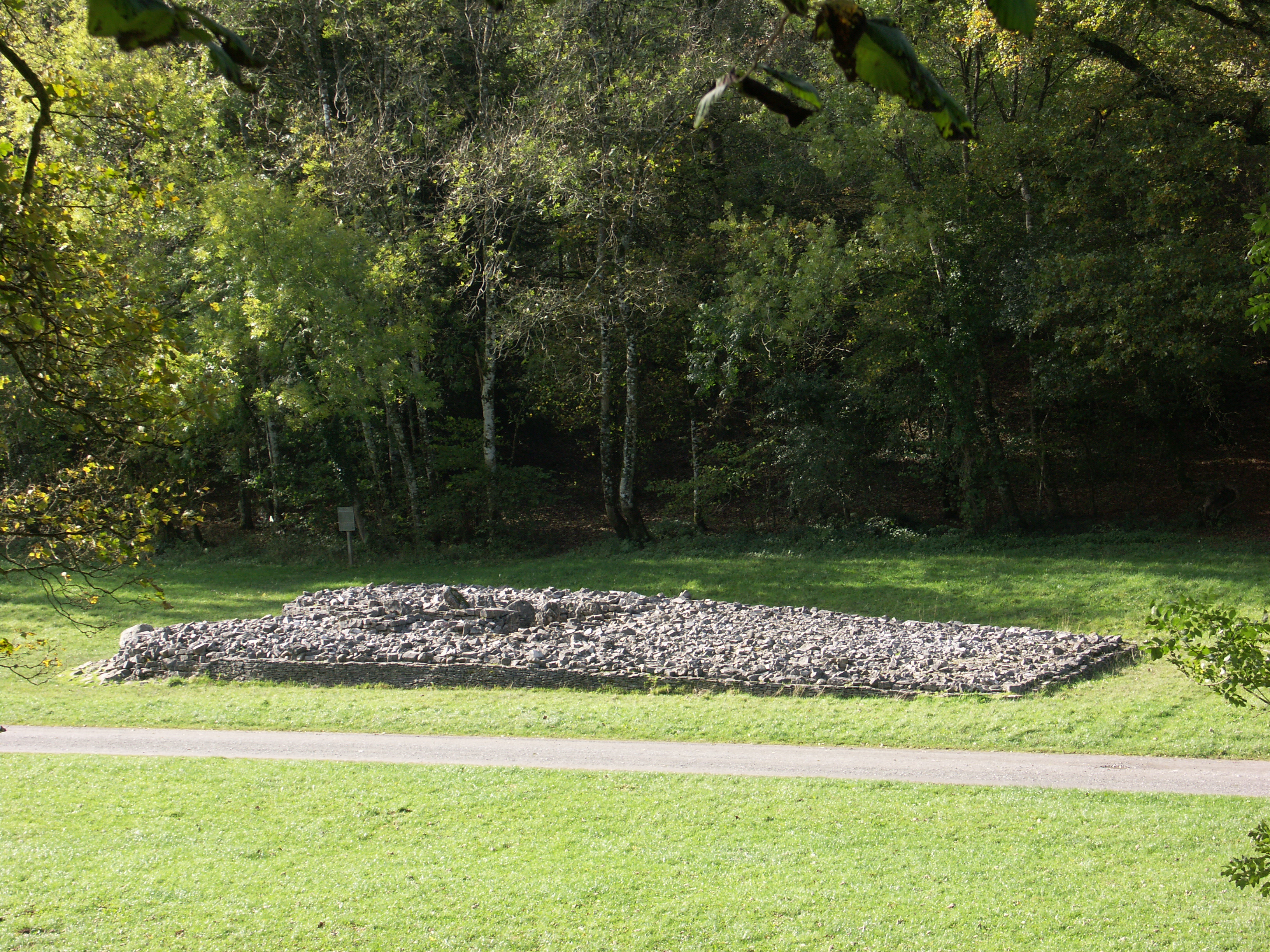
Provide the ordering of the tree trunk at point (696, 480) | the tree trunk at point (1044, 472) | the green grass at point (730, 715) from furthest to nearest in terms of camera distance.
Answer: the tree trunk at point (696, 480) → the tree trunk at point (1044, 472) → the green grass at point (730, 715)

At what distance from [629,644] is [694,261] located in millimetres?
12080

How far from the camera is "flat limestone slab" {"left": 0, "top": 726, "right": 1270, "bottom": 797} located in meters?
7.94

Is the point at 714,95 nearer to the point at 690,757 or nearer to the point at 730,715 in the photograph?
the point at 690,757

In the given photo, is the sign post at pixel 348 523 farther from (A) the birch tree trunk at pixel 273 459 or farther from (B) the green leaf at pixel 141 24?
(B) the green leaf at pixel 141 24

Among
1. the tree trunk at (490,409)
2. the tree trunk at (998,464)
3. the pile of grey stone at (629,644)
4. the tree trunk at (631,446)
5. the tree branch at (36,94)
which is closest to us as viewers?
the tree branch at (36,94)

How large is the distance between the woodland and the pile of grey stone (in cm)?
357

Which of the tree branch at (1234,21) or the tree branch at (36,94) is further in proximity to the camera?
the tree branch at (1234,21)

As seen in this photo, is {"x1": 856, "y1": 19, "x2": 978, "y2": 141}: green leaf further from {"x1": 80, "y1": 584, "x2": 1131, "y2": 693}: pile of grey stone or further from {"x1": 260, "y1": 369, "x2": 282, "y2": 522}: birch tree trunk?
{"x1": 260, "y1": 369, "x2": 282, "y2": 522}: birch tree trunk

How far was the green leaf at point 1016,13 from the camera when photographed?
1104mm

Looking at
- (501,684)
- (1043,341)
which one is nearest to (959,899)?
(501,684)

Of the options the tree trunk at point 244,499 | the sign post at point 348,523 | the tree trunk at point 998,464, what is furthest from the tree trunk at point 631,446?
the tree trunk at point 244,499

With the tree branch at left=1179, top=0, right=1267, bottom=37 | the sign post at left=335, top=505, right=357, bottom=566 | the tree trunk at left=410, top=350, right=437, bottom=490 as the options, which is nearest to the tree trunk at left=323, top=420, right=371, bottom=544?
the sign post at left=335, top=505, right=357, bottom=566

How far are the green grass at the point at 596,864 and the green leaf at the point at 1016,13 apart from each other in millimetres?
4794

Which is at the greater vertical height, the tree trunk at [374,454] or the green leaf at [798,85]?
the green leaf at [798,85]
